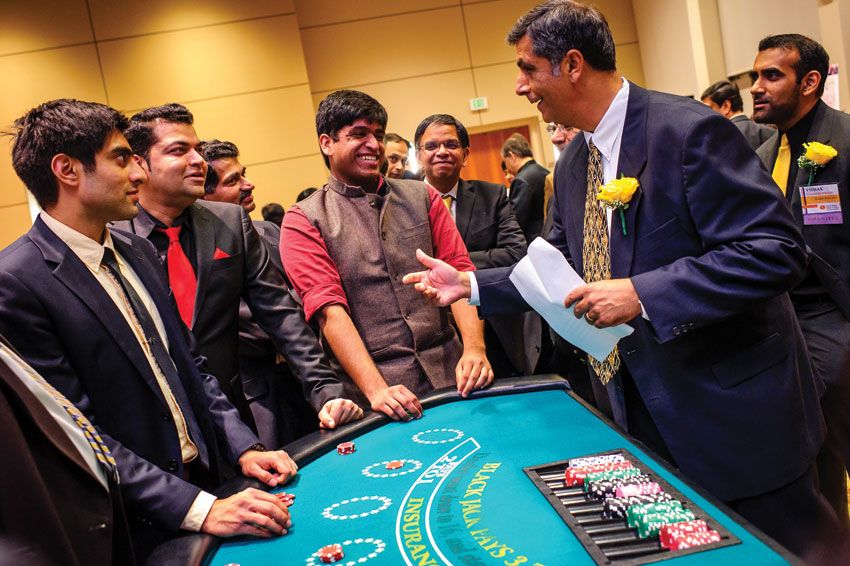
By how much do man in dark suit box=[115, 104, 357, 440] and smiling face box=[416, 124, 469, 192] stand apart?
1308 millimetres

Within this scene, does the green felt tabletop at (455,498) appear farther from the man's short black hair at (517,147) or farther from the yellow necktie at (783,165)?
the man's short black hair at (517,147)

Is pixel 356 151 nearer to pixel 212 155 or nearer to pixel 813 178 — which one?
pixel 212 155

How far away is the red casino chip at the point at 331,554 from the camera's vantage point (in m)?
1.21

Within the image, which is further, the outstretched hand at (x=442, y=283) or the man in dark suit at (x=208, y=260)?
the man in dark suit at (x=208, y=260)

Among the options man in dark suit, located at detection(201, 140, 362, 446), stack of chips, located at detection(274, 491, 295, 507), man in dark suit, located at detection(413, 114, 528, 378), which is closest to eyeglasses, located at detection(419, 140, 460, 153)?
man in dark suit, located at detection(413, 114, 528, 378)

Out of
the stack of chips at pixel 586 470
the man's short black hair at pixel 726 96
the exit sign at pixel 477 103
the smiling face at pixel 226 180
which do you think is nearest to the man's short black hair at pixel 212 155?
the smiling face at pixel 226 180

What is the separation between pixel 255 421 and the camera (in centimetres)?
271

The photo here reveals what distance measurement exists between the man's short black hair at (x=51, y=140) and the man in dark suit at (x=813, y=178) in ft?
8.70

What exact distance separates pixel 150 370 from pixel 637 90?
1442mm

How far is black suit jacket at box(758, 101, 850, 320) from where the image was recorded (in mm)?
2725

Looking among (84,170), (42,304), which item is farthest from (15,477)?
(84,170)

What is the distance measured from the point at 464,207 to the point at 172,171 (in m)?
1.62

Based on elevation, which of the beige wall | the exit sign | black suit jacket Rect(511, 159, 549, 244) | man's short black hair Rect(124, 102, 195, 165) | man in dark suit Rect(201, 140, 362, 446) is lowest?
man in dark suit Rect(201, 140, 362, 446)

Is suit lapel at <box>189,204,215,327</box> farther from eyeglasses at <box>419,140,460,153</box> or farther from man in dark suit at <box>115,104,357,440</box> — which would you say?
eyeglasses at <box>419,140,460,153</box>
